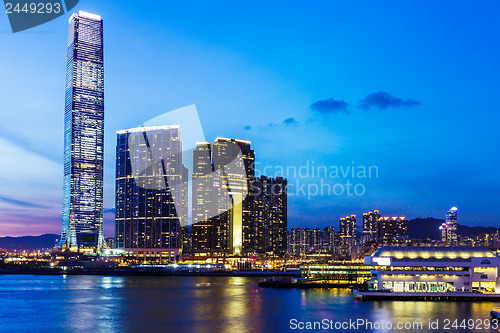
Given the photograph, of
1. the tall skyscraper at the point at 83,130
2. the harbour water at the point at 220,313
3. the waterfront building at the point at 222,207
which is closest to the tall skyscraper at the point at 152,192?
the waterfront building at the point at 222,207

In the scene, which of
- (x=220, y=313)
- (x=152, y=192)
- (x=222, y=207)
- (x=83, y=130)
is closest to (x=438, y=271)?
(x=220, y=313)

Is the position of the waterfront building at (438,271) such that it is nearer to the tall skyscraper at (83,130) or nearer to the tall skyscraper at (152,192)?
the tall skyscraper at (152,192)

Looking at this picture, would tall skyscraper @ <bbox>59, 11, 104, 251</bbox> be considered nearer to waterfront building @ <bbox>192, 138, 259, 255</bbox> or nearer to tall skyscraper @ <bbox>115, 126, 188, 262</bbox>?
tall skyscraper @ <bbox>115, 126, 188, 262</bbox>

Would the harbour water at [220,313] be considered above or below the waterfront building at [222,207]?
below

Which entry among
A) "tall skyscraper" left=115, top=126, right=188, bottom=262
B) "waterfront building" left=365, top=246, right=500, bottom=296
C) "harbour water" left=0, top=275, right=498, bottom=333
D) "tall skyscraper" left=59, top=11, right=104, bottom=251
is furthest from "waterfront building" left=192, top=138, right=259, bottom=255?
"waterfront building" left=365, top=246, right=500, bottom=296

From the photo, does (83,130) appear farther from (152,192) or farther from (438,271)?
(438,271)

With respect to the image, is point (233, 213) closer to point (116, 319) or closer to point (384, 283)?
point (384, 283)
